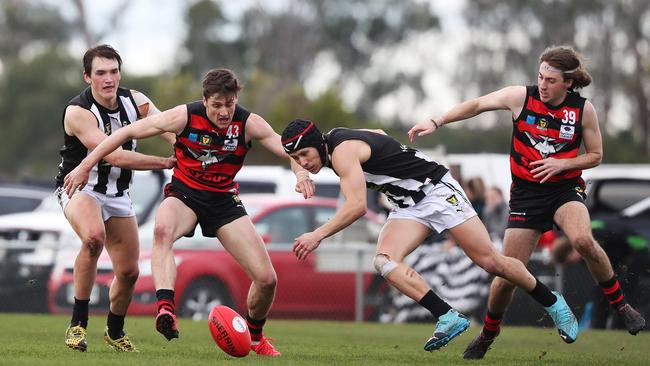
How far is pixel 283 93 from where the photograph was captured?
4562cm

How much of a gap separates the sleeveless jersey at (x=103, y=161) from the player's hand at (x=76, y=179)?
0.49m

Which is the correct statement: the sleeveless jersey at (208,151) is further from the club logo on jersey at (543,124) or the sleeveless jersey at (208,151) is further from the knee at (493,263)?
the club logo on jersey at (543,124)

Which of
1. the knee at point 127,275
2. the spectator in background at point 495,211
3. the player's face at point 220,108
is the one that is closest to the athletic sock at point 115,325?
the knee at point 127,275

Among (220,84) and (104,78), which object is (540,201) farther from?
(104,78)

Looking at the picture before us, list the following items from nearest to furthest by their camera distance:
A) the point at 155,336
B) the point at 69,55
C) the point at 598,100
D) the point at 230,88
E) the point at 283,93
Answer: the point at 230,88
the point at 155,336
the point at 283,93
the point at 598,100
the point at 69,55

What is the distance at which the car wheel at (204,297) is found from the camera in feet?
54.4

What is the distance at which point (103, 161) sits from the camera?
10.3 m

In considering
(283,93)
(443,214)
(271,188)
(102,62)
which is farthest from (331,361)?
(283,93)

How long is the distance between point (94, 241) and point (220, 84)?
1.57 m

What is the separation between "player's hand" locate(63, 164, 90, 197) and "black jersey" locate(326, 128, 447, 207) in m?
1.86

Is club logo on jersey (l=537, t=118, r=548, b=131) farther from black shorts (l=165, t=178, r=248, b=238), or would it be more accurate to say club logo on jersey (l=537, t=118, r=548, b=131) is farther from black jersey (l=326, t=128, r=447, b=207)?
black shorts (l=165, t=178, r=248, b=238)

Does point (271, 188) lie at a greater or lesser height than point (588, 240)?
lesser

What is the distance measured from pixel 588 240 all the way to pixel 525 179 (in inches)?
29.0

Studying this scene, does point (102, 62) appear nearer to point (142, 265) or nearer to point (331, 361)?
point (331, 361)
